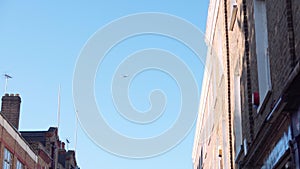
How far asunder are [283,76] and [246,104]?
5038mm

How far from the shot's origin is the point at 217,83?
77.7 ft

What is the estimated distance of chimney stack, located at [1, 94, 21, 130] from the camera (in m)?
41.4

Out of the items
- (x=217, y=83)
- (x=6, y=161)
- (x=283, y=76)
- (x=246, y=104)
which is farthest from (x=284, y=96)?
(x=6, y=161)

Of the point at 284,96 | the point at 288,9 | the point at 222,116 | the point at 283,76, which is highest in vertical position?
the point at 222,116

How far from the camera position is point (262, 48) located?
13102 mm

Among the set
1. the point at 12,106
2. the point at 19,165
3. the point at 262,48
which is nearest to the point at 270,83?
the point at 262,48

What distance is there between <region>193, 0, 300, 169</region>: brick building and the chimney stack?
22583 millimetres

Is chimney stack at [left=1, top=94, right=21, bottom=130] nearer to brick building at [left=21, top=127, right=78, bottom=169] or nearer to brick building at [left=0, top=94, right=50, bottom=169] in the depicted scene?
brick building at [left=0, top=94, right=50, bottom=169]

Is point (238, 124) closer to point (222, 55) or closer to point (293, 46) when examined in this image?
point (222, 55)

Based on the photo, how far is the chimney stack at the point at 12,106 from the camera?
4137 cm

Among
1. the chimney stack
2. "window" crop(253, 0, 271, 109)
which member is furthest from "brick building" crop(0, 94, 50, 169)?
"window" crop(253, 0, 271, 109)

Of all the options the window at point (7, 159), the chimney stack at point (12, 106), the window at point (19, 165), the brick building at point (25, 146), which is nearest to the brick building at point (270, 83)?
the window at point (7, 159)

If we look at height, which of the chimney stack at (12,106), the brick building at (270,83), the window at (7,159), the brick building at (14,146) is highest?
the chimney stack at (12,106)

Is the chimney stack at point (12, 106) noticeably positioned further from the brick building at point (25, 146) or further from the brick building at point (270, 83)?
the brick building at point (270, 83)
